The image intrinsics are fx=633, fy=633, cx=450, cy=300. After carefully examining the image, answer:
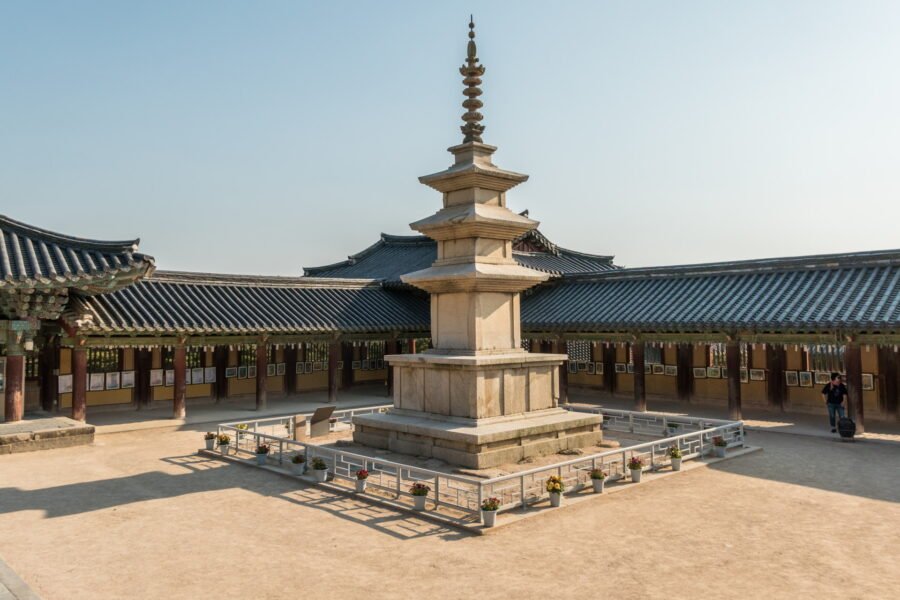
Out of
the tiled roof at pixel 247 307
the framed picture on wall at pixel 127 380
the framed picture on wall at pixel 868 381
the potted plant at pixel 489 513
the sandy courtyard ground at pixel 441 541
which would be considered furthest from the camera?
the framed picture on wall at pixel 127 380

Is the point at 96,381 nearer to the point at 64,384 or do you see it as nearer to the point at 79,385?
the point at 64,384

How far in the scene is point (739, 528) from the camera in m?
10.5

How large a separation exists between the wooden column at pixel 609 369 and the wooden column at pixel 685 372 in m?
2.99

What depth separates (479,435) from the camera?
13984 millimetres

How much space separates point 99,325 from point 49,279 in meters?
2.68

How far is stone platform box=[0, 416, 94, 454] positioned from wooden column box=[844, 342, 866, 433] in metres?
22.7

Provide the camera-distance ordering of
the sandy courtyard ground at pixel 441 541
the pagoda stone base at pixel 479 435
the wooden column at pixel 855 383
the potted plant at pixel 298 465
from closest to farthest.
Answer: the sandy courtyard ground at pixel 441 541
the pagoda stone base at pixel 479 435
the potted plant at pixel 298 465
the wooden column at pixel 855 383

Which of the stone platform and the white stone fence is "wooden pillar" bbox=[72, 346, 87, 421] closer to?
the stone platform

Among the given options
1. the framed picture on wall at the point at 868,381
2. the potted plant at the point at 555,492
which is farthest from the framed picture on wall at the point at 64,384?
the framed picture on wall at the point at 868,381

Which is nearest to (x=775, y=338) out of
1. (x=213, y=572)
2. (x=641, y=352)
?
(x=641, y=352)

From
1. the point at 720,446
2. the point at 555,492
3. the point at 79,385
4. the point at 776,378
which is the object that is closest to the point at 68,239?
the point at 79,385

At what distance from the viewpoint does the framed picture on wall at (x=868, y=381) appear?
22.0 meters

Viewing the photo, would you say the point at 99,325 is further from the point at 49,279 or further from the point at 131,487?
the point at 131,487

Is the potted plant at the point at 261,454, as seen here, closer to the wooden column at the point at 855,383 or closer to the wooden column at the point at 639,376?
the wooden column at the point at 639,376
